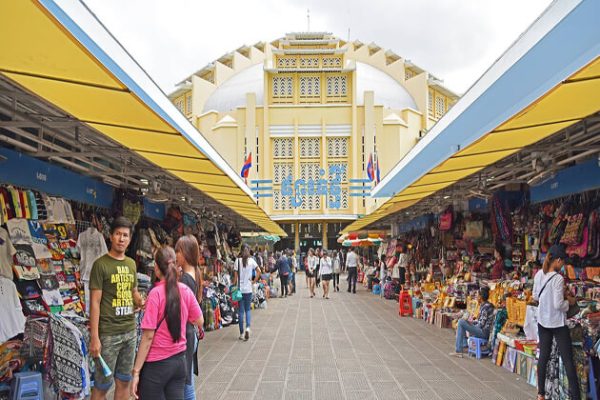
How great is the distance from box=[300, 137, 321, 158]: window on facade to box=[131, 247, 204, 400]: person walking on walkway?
32.5m

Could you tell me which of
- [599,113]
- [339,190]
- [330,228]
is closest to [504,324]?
[599,113]

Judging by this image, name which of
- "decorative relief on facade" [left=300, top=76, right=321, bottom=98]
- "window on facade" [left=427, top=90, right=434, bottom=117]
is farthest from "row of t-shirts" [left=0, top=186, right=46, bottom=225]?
"window on facade" [left=427, top=90, right=434, bottom=117]

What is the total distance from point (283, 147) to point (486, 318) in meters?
28.8

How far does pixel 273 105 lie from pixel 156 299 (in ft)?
109

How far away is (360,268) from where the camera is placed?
2650 centimetres

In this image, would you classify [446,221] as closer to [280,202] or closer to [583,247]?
[583,247]

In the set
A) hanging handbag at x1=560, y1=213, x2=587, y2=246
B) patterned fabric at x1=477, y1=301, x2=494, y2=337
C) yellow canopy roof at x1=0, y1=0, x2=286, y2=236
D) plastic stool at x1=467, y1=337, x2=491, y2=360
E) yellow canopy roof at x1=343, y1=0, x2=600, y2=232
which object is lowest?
plastic stool at x1=467, y1=337, x2=491, y2=360

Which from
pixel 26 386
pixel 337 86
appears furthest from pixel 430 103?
pixel 26 386

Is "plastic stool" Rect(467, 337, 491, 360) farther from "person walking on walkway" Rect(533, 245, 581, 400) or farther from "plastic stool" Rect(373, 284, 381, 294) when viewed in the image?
"plastic stool" Rect(373, 284, 381, 294)

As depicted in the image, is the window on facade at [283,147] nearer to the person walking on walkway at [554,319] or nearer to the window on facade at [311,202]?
the window on facade at [311,202]

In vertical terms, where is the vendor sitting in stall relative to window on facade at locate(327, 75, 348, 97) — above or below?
below

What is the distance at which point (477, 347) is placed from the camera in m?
7.96

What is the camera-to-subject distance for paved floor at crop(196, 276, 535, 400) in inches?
242

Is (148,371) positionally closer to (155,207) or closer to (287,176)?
(155,207)
